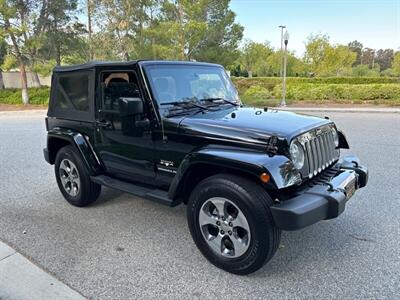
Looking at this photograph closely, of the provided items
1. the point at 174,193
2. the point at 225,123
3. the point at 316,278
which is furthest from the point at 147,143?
the point at 316,278

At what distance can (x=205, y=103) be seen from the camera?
12.6 ft

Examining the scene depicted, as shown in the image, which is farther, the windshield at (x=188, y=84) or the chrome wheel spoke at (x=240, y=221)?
the windshield at (x=188, y=84)

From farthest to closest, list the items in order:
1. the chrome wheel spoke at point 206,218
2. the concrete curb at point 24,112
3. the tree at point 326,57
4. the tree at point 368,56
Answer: the tree at point 368,56 → the tree at point 326,57 → the concrete curb at point 24,112 → the chrome wheel spoke at point 206,218

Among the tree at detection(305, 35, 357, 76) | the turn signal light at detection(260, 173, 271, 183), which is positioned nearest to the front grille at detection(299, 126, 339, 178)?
the turn signal light at detection(260, 173, 271, 183)

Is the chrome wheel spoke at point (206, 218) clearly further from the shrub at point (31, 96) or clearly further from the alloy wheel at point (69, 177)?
the shrub at point (31, 96)

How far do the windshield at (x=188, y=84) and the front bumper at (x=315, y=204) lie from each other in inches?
62.4

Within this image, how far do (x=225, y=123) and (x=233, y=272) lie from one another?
1327 millimetres

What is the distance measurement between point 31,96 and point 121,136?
21.2 meters

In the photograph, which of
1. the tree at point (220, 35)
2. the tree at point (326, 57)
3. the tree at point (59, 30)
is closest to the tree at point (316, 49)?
the tree at point (326, 57)

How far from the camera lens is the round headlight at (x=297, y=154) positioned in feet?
9.52

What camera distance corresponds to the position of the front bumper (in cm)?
260

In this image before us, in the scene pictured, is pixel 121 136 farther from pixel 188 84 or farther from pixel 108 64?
pixel 188 84

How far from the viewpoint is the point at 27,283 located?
114 inches

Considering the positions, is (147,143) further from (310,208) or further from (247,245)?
(310,208)
